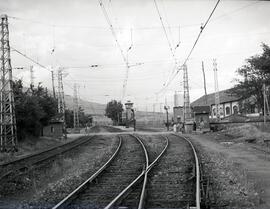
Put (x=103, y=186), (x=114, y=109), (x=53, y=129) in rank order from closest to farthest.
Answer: (x=103, y=186)
(x=53, y=129)
(x=114, y=109)

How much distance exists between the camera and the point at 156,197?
1020cm

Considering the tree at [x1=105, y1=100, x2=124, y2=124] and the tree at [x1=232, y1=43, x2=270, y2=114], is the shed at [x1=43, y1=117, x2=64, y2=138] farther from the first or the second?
the tree at [x1=105, y1=100, x2=124, y2=124]

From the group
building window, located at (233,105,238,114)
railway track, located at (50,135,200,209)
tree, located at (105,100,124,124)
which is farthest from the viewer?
→ tree, located at (105,100,124,124)

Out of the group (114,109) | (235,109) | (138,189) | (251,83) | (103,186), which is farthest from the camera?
(114,109)

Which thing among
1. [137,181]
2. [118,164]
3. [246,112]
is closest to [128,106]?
[246,112]

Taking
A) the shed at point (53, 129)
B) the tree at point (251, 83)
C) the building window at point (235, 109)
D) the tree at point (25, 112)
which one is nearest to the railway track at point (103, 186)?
the tree at point (25, 112)

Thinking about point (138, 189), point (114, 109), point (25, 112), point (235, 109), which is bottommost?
point (138, 189)

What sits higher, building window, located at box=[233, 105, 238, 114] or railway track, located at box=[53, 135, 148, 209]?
building window, located at box=[233, 105, 238, 114]

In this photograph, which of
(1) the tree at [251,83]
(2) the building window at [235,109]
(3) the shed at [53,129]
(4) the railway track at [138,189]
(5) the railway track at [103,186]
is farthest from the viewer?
(2) the building window at [235,109]

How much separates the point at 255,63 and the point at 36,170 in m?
52.0

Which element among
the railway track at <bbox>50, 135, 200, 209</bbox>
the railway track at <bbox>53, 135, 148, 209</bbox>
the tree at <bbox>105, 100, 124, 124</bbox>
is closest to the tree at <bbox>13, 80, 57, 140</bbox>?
the railway track at <bbox>53, 135, 148, 209</bbox>

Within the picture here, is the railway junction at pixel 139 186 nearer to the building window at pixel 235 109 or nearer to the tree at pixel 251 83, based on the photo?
the tree at pixel 251 83

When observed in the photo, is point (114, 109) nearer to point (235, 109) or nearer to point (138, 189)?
point (235, 109)

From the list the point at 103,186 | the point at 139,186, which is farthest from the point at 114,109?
the point at 139,186
